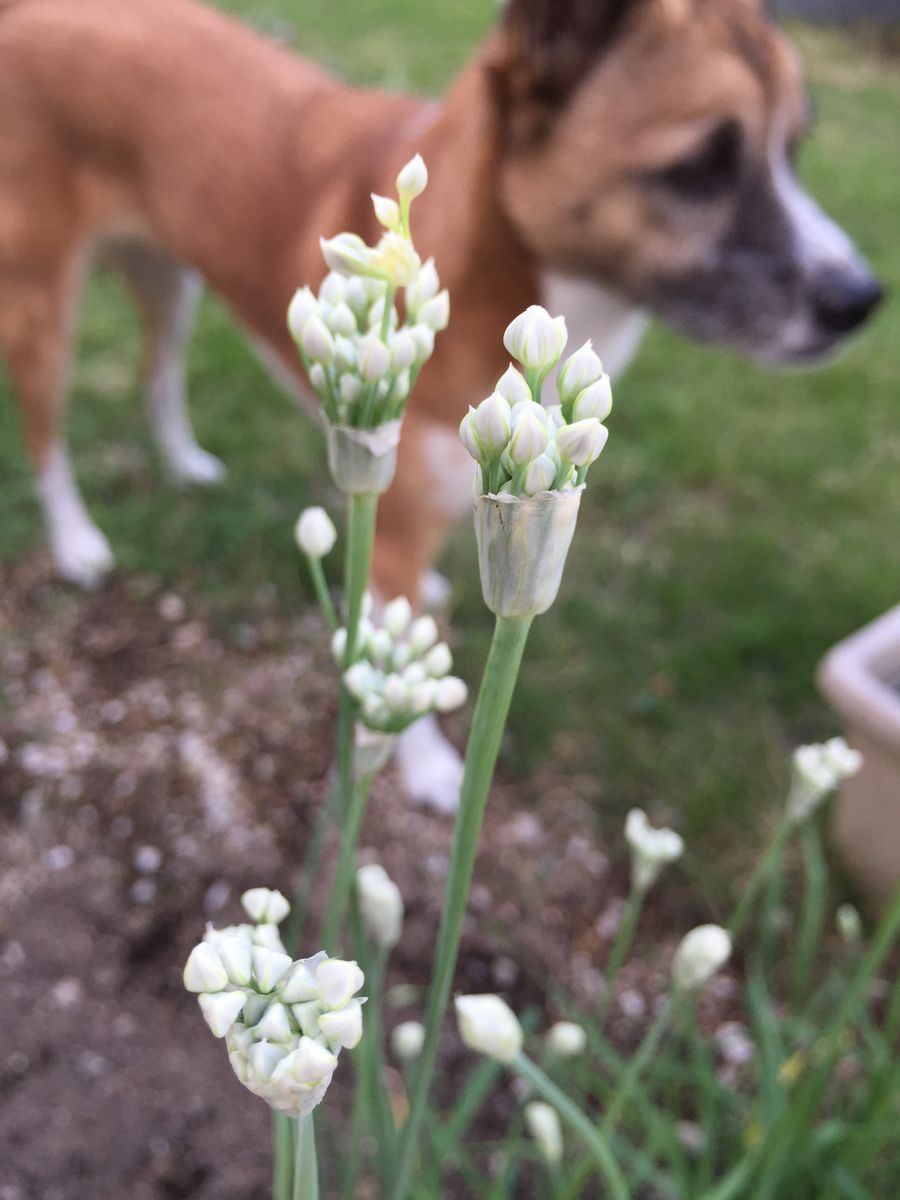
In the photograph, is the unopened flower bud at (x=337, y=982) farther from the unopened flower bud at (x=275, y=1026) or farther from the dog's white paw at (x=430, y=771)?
the dog's white paw at (x=430, y=771)

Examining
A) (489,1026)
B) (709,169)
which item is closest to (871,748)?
(709,169)

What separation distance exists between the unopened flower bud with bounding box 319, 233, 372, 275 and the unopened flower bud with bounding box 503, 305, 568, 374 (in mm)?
76

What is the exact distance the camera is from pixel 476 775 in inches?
13.5

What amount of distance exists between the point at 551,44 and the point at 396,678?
0.87 metres

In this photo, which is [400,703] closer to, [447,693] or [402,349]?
[447,693]

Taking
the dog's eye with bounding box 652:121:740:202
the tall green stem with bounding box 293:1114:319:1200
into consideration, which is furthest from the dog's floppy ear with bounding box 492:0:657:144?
the tall green stem with bounding box 293:1114:319:1200

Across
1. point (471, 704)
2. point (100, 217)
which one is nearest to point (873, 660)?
point (471, 704)

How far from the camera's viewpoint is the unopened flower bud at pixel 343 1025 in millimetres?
273

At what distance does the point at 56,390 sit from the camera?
1594mm

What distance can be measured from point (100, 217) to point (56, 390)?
0.92 feet

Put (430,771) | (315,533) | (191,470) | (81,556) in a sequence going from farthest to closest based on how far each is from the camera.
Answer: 1. (191,470)
2. (81,556)
3. (430,771)
4. (315,533)

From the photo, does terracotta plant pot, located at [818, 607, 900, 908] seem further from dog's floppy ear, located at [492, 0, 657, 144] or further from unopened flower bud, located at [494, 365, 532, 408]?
unopened flower bud, located at [494, 365, 532, 408]

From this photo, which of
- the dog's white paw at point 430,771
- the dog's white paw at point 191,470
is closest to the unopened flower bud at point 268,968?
the dog's white paw at point 430,771

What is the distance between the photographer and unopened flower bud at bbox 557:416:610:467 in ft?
0.85
